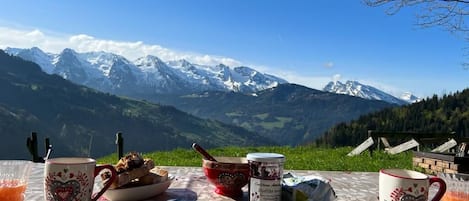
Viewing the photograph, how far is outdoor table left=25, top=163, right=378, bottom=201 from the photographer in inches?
107

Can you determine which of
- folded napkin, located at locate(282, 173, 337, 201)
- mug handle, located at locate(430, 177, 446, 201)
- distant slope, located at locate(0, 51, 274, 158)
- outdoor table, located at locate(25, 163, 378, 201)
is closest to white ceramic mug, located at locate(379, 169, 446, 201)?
mug handle, located at locate(430, 177, 446, 201)

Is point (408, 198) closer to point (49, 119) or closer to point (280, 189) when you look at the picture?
point (280, 189)

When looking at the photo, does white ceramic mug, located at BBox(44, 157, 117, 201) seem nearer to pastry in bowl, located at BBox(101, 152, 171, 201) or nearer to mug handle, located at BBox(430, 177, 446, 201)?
pastry in bowl, located at BBox(101, 152, 171, 201)

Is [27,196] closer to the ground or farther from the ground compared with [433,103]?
closer to the ground

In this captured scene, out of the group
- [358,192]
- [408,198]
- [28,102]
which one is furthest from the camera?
[28,102]

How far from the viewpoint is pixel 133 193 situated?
2.53m

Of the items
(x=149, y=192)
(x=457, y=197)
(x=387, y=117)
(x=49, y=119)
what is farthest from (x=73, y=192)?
(x=49, y=119)

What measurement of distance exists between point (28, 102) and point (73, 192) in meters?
184

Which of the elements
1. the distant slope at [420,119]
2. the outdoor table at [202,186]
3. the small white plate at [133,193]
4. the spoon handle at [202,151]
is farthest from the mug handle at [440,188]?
the distant slope at [420,119]

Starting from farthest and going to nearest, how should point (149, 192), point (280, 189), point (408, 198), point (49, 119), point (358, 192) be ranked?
1. point (49, 119)
2. point (358, 192)
3. point (149, 192)
4. point (280, 189)
5. point (408, 198)

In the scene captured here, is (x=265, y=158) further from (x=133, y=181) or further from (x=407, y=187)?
(x=133, y=181)

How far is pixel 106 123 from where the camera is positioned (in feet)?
553

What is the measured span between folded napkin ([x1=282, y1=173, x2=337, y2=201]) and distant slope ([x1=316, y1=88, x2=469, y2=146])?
2584 inches

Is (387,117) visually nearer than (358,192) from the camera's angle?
No
